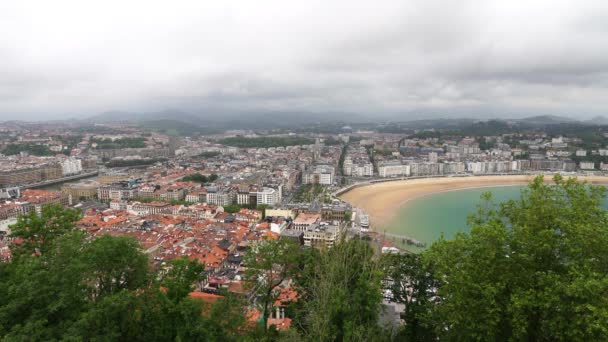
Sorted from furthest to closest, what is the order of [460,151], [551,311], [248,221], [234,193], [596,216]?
[460,151] < [234,193] < [248,221] < [596,216] < [551,311]

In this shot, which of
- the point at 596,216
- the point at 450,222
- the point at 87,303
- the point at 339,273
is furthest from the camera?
the point at 450,222

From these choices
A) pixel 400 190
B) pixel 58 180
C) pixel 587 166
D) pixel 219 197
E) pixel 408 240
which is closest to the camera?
pixel 408 240

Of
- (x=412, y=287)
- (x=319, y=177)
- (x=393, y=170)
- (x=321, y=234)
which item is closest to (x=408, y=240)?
(x=321, y=234)

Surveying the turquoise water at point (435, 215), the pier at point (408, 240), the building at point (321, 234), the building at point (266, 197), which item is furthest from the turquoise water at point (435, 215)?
the building at point (266, 197)

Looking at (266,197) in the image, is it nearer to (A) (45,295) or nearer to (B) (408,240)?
(B) (408,240)

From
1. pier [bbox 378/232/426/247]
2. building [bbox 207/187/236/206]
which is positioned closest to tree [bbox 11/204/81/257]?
pier [bbox 378/232/426/247]

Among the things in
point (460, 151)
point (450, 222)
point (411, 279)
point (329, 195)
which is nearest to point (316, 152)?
point (460, 151)

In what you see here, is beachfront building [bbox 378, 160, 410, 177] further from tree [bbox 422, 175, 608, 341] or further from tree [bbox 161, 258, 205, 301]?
tree [bbox 422, 175, 608, 341]

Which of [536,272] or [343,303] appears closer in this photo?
[536,272]

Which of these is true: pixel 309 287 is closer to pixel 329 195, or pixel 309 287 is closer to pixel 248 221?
pixel 248 221
